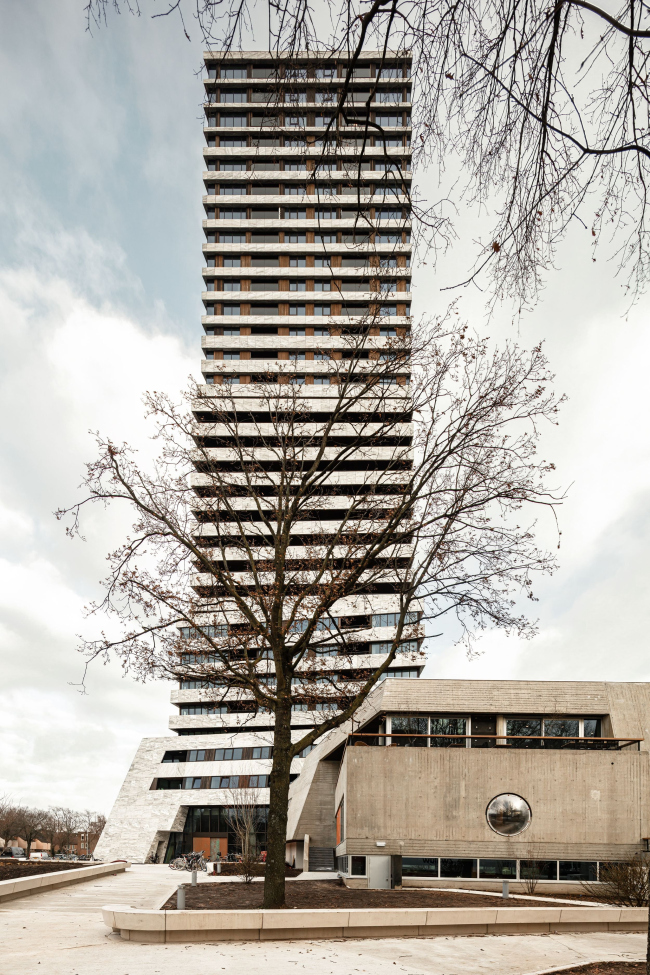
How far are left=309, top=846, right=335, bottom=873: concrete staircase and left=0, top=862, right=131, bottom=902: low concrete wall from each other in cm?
935

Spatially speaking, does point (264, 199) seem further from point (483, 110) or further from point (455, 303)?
point (483, 110)

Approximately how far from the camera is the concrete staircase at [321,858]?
116 feet

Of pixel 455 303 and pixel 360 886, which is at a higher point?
pixel 455 303

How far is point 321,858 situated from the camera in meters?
35.7

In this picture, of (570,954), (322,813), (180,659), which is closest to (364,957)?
(570,954)

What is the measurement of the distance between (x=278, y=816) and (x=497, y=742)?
11.7 m

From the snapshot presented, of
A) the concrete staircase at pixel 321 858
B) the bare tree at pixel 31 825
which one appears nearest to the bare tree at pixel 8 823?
the bare tree at pixel 31 825

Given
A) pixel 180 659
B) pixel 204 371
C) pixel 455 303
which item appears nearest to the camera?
pixel 455 303

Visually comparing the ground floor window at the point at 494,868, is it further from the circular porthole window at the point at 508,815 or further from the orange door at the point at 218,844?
the orange door at the point at 218,844

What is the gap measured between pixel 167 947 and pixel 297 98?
11.9 metres

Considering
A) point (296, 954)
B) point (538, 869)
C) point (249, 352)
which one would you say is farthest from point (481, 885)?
point (249, 352)

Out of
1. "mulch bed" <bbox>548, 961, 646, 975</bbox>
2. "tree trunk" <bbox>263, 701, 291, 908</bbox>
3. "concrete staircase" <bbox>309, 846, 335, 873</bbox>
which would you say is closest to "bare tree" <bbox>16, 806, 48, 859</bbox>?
"concrete staircase" <bbox>309, 846, 335, 873</bbox>

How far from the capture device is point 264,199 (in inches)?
3403

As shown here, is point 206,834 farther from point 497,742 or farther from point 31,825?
point 497,742
